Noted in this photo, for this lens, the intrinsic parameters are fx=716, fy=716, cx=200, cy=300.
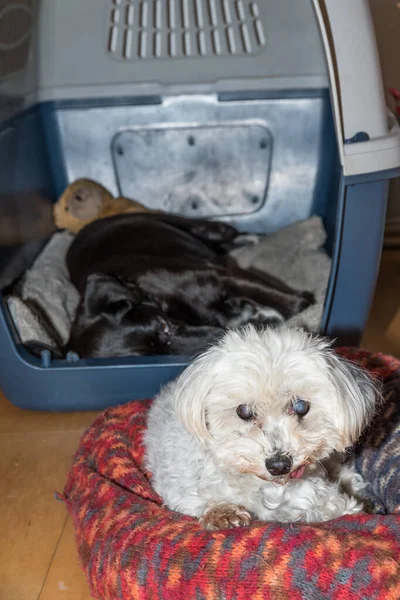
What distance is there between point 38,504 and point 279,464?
0.84m

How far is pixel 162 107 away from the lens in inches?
121

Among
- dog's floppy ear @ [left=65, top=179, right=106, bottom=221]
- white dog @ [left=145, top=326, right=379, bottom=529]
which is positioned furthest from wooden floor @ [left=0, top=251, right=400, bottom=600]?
dog's floppy ear @ [left=65, top=179, right=106, bottom=221]

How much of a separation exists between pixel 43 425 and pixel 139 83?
4.97ft

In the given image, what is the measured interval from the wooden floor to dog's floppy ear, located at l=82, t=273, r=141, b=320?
34 cm

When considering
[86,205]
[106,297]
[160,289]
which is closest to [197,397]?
[106,297]

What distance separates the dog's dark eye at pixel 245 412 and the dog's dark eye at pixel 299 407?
8 cm

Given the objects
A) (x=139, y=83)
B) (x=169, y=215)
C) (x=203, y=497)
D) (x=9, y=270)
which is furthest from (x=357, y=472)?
(x=139, y=83)

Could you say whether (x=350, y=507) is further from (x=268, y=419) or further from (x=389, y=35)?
(x=389, y=35)

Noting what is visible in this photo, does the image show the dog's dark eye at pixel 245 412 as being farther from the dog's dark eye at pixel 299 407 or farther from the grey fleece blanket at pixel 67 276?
the grey fleece blanket at pixel 67 276

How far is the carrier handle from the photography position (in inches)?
75.5

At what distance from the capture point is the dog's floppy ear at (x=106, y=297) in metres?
2.36

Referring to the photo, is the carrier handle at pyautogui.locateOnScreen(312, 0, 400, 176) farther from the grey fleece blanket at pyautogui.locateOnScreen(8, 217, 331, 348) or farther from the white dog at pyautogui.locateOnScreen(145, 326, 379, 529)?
the white dog at pyautogui.locateOnScreen(145, 326, 379, 529)

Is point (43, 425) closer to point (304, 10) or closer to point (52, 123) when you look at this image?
point (52, 123)

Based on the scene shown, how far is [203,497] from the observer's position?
4.80 feet
